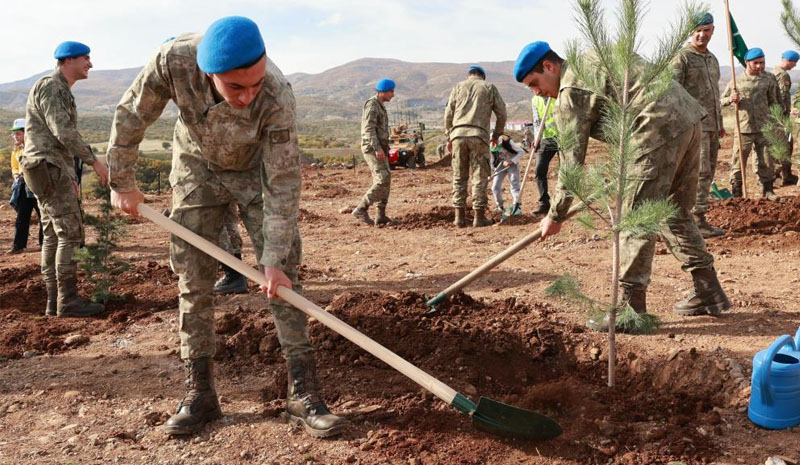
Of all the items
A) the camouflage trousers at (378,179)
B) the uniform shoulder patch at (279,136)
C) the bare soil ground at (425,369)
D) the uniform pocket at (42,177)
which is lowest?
the bare soil ground at (425,369)

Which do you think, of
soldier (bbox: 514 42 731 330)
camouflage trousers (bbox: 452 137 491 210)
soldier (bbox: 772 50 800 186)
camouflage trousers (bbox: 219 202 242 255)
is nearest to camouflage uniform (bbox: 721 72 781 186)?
soldier (bbox: 772 50 800 186)

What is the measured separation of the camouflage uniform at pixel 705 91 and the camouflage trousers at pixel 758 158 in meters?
2.79

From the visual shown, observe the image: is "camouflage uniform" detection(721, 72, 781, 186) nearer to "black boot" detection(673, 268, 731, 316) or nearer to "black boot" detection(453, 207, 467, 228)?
"black boot" detection(453, 207, 467, 228)

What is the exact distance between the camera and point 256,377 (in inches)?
152

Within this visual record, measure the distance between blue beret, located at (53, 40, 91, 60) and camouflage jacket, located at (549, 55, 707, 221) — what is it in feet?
12.4

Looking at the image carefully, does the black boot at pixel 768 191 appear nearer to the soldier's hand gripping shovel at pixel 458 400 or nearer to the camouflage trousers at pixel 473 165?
the camouflage trousers at pixel 473 165

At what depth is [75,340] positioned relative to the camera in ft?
14.9

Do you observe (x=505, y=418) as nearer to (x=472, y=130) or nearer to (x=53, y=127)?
(x=53, y=127)

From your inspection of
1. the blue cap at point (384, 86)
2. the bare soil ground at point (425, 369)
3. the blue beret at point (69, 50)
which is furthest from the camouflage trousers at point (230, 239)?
the blue cap at point (384, 86)

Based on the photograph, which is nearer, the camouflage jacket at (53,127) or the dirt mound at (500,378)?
the dirt mound at (500,378)

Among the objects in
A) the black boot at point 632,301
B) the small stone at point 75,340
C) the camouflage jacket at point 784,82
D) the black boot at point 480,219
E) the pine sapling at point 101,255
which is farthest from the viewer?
the camouflage jacket at point 784,82

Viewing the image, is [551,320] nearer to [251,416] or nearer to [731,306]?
[731,306]

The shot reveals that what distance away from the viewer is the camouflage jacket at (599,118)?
144 inches

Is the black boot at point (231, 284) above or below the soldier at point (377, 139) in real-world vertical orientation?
below
